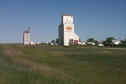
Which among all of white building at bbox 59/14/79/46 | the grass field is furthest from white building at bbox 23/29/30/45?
the grass field

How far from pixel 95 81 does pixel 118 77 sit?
1953mm

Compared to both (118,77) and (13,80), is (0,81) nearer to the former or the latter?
(13,80)

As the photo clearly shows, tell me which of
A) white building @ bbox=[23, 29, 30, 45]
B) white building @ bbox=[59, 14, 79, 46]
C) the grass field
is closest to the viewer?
the grass field

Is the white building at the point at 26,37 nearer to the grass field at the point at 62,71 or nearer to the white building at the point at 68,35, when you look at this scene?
the white building at the point at 68,35

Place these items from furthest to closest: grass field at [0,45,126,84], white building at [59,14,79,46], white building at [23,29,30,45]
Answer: white building at [23,29,30,45]
white building at [59,14,79,46]
grass field at [0,45,126,84]

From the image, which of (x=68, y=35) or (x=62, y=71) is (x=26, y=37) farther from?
(x=62, y=71)

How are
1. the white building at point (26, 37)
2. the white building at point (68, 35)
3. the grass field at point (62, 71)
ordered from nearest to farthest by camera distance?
the grass field at point (62, 71) < the white building at point (68, 35) < the white building at point (26, 37)

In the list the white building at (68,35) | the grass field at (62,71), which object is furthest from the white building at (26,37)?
the grass field at (62,71)

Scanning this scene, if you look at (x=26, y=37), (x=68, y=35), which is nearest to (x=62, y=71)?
(x=68, y=35)

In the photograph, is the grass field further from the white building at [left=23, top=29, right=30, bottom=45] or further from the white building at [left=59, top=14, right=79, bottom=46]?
the white building at [left=23, top=29, right=30, bottom=45]

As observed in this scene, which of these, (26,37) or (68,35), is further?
(26,37)

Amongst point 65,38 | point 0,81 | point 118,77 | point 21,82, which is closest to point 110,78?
point 118,77

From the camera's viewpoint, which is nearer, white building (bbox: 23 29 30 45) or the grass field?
the grass field

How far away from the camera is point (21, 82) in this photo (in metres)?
9.43
